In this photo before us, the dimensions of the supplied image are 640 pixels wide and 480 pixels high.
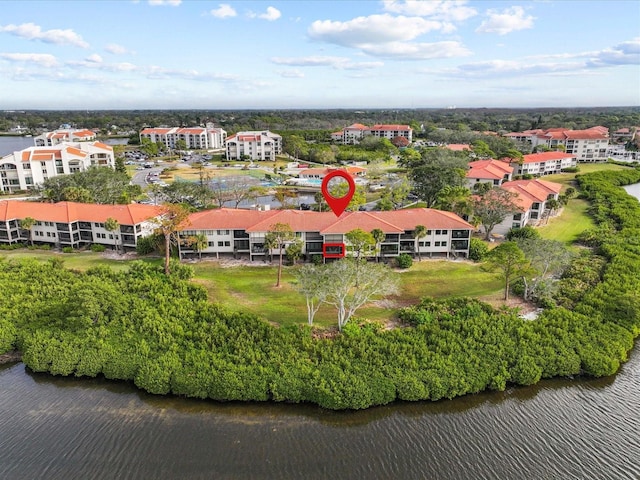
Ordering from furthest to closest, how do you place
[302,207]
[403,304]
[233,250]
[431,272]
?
[302,207]
[233,250]
[431,272]
[403,304]

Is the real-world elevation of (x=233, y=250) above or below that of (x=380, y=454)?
above

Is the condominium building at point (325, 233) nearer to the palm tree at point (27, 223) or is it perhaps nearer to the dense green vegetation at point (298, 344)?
the dense green vegetation at point (298, 344)

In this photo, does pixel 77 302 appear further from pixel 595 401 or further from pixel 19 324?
pixel 595 401

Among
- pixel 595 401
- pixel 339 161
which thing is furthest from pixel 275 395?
pixel 339 161

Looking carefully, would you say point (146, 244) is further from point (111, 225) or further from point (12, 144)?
point (12, 144)

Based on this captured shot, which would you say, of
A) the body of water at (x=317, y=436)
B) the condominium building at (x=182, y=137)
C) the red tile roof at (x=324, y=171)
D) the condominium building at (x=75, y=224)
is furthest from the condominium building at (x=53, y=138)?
the body of water at (x=317, y=436)

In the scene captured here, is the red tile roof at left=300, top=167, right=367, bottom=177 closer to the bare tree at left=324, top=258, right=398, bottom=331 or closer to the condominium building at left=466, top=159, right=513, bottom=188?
the condominium building at left=466, top=159, right=513, bottom=188

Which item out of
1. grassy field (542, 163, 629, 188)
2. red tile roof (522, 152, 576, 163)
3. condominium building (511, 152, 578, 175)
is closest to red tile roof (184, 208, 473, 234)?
grassy field (542, 163, 629, 188)
